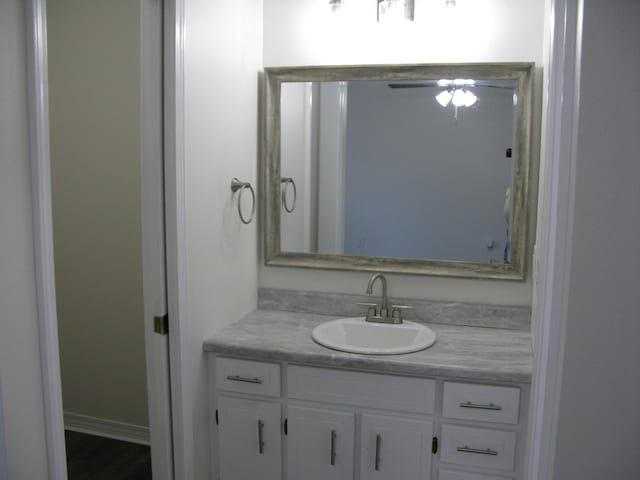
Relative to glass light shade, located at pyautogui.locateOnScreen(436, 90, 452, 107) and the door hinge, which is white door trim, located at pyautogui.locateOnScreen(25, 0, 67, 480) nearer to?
the door hinge

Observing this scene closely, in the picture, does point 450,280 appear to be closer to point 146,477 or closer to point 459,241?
point 459,241

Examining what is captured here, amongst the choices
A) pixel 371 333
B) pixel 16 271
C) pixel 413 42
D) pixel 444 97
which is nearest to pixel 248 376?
pixel 371 333

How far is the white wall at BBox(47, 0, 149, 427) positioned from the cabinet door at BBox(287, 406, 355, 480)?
1.07 m

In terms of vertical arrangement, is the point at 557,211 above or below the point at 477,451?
above

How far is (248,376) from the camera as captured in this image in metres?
2.02

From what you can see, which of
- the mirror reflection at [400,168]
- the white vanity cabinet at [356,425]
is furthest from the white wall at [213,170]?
the mirror reflection at [400,168]

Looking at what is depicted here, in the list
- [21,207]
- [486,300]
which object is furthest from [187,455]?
[486,300]

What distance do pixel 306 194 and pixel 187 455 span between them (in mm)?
1194

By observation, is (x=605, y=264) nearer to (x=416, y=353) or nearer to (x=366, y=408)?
(x=416, y=353)

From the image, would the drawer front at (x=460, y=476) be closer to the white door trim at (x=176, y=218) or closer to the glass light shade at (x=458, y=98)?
the white door trim at (x=176, y=218)

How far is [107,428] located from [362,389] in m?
1.62

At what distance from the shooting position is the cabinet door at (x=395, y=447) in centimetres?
188

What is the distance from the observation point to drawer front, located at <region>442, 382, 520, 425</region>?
179 cm

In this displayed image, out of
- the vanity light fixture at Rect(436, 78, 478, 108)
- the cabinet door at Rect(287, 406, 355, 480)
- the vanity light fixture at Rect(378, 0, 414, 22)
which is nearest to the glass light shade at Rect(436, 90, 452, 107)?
the vanity light fixture at Rect(436, 78, 478, 108)
